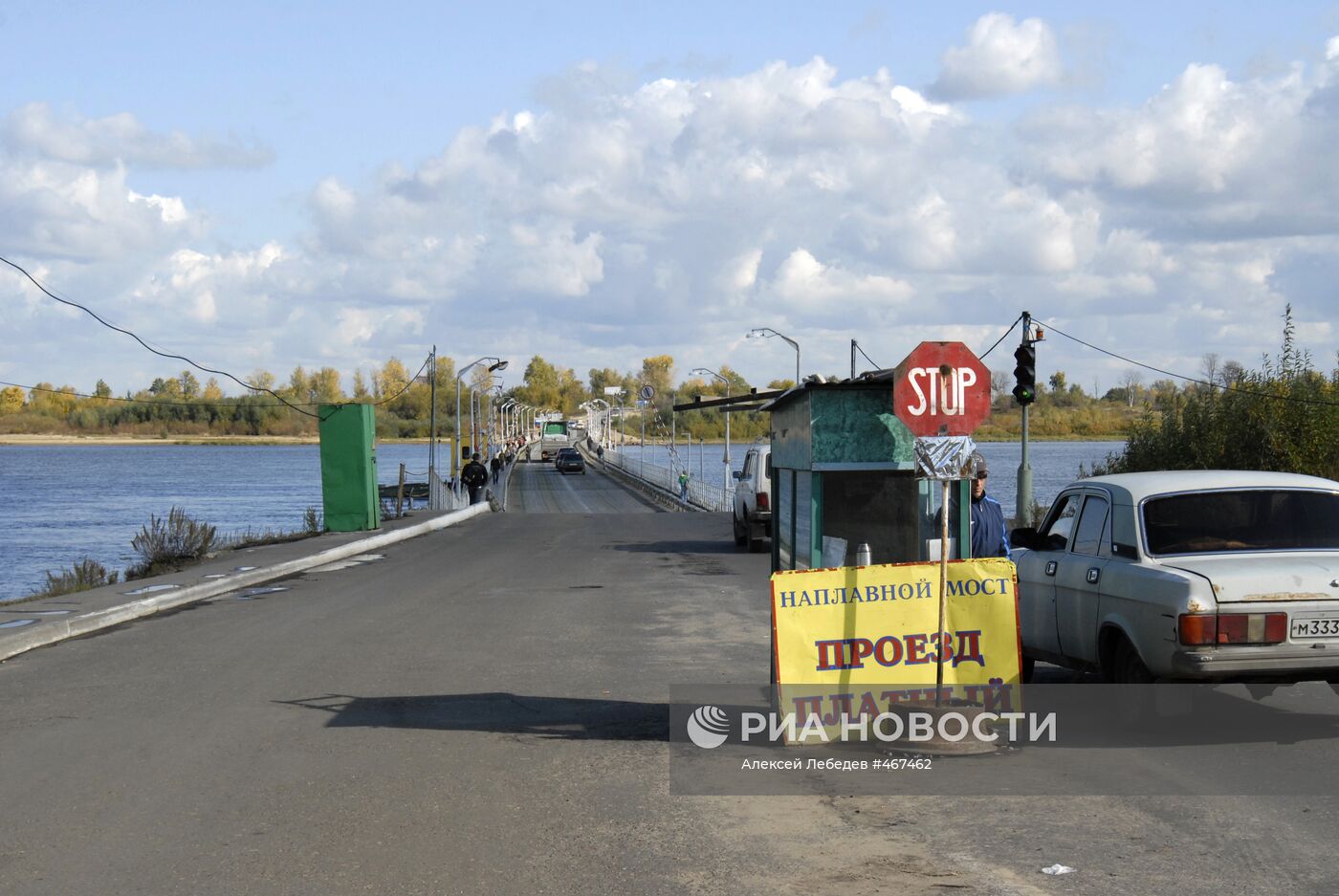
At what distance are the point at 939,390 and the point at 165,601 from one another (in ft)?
39.8

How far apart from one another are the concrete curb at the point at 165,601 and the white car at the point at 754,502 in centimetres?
790

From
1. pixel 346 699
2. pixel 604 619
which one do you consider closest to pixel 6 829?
pixel 346 699

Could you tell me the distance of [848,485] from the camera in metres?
10.5

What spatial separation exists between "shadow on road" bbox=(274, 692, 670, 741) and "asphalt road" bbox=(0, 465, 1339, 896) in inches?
1.4

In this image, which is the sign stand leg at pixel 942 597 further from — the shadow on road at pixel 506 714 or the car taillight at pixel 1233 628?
the shadow on road at pixel 506 714

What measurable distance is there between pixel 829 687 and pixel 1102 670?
208cm

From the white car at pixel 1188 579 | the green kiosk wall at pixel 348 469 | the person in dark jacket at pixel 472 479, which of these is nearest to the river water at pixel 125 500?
the green kiosk wall at pixel 348 469

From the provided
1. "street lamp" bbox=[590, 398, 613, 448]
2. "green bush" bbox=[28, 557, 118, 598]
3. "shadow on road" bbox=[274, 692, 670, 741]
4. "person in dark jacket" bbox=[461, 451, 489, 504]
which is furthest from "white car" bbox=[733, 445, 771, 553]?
"street lamp" bbox=[590, 398, 613, 448]

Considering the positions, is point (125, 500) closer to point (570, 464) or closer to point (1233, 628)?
Answer: point (570, 464)

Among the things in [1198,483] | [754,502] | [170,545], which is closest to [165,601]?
[170,545]

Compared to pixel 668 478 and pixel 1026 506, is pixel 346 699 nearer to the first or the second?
pixel 1026 506

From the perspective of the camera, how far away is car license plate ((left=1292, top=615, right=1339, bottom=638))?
800 centimetres

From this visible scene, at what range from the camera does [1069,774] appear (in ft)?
25.0

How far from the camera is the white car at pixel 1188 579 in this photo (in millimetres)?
8000
